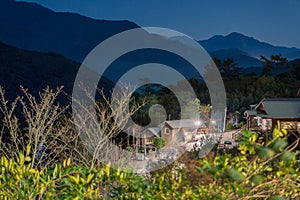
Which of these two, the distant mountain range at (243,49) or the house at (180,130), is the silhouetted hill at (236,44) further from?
the house at (180,130)

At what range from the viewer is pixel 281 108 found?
10.1 metres

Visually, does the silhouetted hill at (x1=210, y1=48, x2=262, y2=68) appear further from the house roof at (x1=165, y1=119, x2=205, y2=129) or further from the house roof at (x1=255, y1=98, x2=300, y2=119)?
the house roof at (x1=255, y1=98, x2=300, y2=119)

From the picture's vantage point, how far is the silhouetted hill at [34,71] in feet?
59.2

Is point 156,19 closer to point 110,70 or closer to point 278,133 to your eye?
point 110,70

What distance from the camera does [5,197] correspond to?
1.02m

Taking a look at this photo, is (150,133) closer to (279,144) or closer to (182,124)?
(182,124)

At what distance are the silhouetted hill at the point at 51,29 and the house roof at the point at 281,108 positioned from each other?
19446 mm

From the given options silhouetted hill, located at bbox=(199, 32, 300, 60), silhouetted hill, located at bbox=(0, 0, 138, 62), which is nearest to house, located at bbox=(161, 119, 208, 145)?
silhouetted hill, located at bbox=(0, 0, 138, 62)

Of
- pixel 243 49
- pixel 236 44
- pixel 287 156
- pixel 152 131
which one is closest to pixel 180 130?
pixel 152 131

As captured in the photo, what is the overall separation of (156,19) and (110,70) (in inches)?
418

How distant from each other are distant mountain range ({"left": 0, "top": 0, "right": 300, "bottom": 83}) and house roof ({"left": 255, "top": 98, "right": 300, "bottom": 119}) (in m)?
10.6

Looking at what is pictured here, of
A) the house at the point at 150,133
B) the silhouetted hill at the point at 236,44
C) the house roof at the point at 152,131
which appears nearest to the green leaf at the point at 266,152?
the house at the point at 150,133

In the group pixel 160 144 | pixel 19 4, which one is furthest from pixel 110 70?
pixel 19 4

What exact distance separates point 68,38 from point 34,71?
12.1 meters
